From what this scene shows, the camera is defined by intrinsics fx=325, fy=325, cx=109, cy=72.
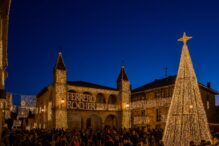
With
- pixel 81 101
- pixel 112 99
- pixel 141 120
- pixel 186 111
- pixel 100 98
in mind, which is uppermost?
pixel 100 98

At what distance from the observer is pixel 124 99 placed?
4041 cm

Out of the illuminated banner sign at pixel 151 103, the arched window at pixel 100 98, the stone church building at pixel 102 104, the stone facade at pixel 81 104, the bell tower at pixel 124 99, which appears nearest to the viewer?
the stone facade at pixel 81 104

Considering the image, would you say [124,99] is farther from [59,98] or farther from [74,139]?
[74,139]

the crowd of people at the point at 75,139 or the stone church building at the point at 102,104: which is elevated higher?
the stone church building at the point at 102,104

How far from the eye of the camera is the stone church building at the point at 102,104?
34.3 metres

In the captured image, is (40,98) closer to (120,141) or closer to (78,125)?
(78,125)

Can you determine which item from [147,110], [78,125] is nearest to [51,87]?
[78,125]

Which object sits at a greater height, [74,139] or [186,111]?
[186,111]

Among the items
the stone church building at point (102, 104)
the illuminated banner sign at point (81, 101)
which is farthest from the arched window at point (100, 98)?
the illuminated banner sign at point (81, 101)

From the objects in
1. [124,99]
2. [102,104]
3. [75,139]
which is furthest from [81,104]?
[75,139]

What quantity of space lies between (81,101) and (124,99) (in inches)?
263

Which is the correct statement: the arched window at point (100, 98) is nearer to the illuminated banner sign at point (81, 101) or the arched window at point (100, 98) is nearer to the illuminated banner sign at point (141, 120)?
the illuminated banner sign at point (81, 101)

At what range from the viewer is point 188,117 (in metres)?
15.4

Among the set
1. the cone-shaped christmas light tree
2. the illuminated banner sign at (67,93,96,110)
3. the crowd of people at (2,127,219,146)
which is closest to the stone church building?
the illuminated banner sign at (67,93,96,110)
